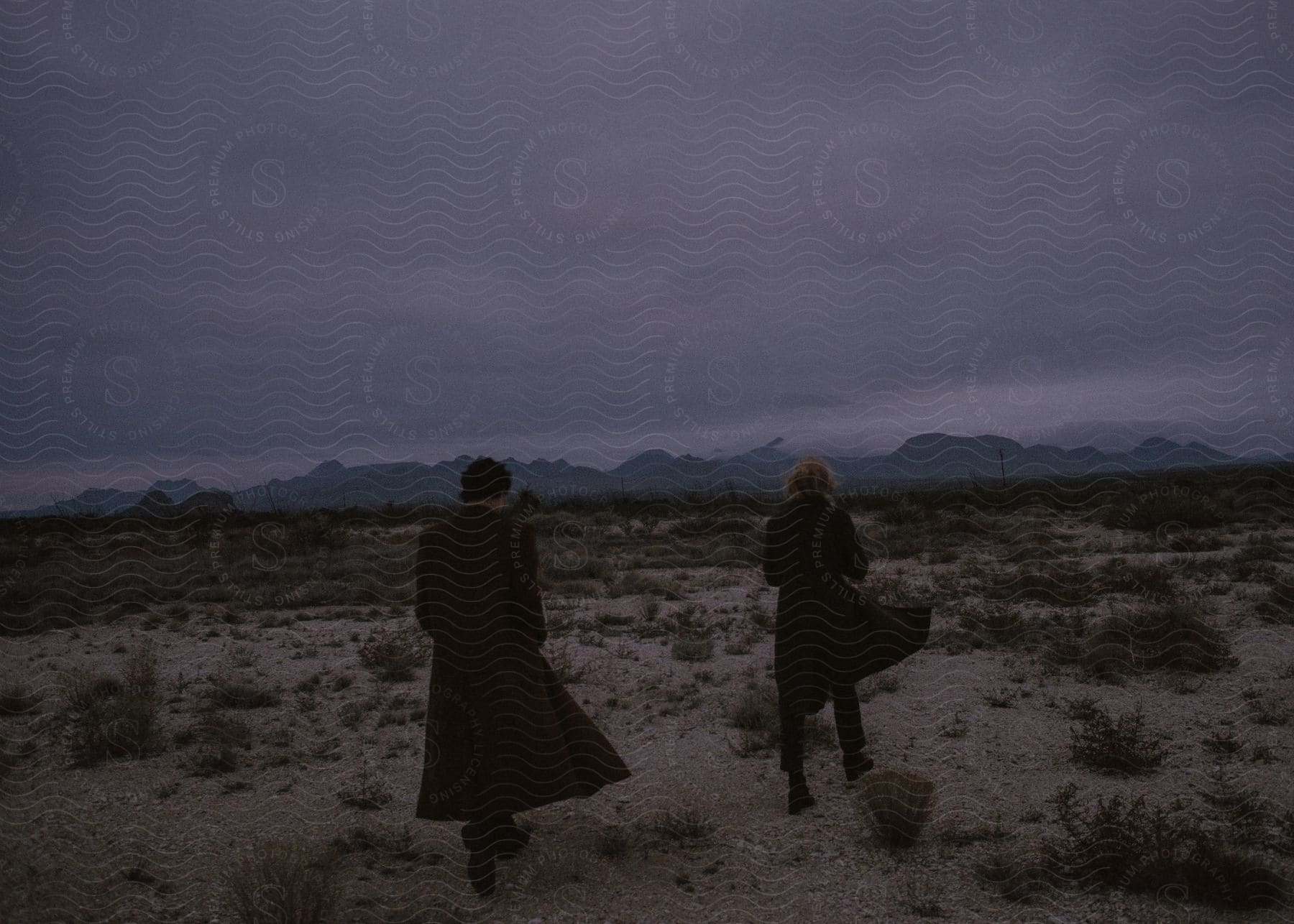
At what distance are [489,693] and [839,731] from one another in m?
2.53

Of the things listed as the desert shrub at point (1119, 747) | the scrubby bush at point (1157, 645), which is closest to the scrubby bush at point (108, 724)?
the desert shrub at point (1119, 747)

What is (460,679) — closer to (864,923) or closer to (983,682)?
(864,923)

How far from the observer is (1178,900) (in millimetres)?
3600

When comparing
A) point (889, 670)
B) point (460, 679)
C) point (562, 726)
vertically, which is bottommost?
point (889, 670)

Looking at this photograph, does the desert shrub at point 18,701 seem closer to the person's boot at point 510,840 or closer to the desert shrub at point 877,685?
the person's boot at point 510,840

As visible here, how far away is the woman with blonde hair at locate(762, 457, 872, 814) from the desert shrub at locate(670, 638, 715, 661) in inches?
155

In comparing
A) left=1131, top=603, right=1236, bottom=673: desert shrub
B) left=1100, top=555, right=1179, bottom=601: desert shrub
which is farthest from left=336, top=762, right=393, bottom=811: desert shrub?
left=1100, top=555, right=1179, bottom=601: desert shrub

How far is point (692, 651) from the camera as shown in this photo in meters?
9.01

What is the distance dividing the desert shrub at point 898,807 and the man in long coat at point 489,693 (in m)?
1.57

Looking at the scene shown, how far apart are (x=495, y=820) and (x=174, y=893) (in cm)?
183

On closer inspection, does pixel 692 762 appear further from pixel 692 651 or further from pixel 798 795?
pixel 692 651

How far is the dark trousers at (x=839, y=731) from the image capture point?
496 cm

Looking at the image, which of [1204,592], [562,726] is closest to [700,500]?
[1204,592]

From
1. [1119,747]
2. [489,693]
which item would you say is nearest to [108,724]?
[489,693]
